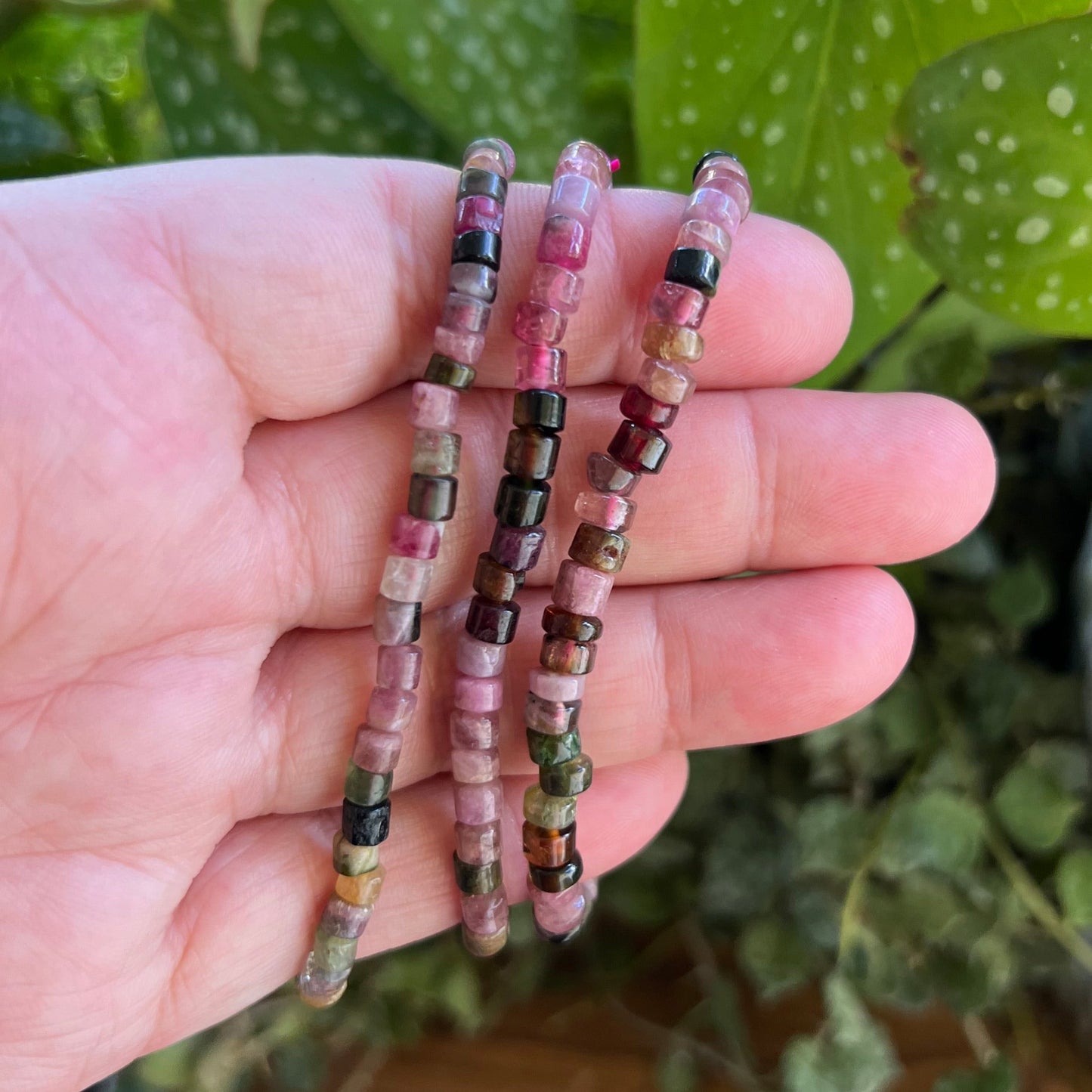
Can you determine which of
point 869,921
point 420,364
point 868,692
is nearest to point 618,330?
point 420,364

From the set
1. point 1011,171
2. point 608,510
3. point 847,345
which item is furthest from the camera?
point 847,345

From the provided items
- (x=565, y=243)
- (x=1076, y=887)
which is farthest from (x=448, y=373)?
(x=1076, y=887)

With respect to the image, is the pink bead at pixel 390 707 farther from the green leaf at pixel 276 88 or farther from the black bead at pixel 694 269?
the green leaf at pixel 276 88

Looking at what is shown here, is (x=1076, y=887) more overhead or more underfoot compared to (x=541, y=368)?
more underfoot

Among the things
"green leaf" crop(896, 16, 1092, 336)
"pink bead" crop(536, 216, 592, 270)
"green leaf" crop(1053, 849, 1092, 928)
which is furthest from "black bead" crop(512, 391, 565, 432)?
"green leaf" crop(1053, 849, 1092, 928)

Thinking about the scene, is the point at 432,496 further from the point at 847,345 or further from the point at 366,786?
the point at 847,345

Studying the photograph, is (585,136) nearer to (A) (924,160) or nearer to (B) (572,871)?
(A) (924,160)

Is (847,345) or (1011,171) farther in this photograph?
(847,345)
